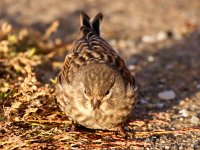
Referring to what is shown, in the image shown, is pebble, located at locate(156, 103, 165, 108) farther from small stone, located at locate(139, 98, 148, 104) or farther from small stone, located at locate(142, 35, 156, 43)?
small stone, located at locate(142, 35, 156, 43)

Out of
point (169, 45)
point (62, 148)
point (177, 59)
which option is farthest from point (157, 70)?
point (62, 148)

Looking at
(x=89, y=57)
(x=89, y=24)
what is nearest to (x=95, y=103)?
(x=89, y=57)

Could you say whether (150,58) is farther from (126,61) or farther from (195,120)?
(195,120)

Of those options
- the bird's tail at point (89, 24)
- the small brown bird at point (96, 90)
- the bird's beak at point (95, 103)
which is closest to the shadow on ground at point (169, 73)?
the small brown bird at point (96, 90)

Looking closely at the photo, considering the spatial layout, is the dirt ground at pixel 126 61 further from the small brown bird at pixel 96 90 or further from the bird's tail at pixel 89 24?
the bird's tail at pixel 89 24

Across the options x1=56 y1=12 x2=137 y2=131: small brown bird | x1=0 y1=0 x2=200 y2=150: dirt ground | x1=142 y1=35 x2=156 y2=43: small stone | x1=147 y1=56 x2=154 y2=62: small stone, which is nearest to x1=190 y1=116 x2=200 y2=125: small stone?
x1=0 y1=0 x2=200 y2=150: dirt ground

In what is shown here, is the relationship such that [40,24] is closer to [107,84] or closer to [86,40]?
[86,40]

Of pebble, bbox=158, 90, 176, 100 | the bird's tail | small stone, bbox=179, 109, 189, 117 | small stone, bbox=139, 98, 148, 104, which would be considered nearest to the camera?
small stone, bbox=179, 109, 189, 117
